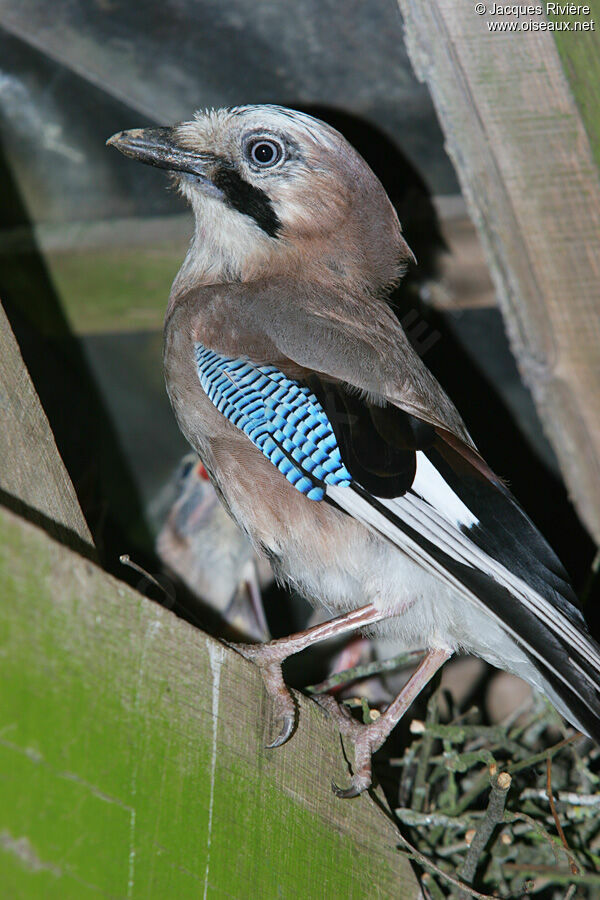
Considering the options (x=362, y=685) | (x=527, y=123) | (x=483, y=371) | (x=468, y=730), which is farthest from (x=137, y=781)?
(x=483, y=371)

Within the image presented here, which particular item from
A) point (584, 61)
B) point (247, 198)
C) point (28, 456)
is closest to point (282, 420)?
point (28, 456)

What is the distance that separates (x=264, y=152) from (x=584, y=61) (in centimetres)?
65

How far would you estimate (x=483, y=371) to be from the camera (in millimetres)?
2844

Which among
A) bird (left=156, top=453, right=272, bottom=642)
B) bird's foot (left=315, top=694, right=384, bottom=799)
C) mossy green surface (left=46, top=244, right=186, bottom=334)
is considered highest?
bird's foot (left=315, top=694, right=384, bottom=799)

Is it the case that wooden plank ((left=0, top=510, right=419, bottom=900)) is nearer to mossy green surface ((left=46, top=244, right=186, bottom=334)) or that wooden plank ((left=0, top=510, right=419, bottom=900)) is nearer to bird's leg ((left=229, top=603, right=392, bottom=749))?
bird's leg ((left=229, top=603, right=392, bottom=749))

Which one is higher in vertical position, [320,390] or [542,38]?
[542,38]

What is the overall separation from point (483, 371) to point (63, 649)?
2.08 metres

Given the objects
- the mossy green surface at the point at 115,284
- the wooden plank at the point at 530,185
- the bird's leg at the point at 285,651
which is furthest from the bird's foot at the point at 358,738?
the mossy green surface at the point at 115,284

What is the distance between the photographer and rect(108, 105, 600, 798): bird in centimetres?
150

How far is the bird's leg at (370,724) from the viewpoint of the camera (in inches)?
59.9

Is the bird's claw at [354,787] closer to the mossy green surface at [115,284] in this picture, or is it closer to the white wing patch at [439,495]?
the white wing patch at [439,495]

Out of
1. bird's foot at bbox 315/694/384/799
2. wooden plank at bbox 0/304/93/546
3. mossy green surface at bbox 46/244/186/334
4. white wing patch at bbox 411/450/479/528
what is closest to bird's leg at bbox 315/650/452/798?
bird's foot at bbox 315/694/384/799

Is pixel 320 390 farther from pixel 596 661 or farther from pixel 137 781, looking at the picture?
pixel 137 781

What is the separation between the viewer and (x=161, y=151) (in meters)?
1.88
